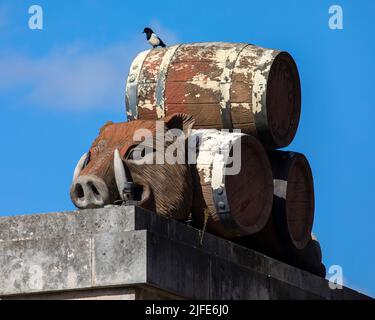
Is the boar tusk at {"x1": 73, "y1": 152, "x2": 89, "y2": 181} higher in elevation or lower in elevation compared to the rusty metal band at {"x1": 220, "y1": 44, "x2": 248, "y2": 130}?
lower

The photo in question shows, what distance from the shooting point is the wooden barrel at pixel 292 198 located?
1523 centimetres

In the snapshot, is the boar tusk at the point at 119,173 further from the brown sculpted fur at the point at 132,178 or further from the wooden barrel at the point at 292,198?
the wooden barrel at the point at 292,198

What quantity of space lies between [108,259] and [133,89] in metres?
3.80

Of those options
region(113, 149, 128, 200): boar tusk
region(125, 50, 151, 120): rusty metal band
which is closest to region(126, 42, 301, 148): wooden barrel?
region(125, 50, 151, 120): rusty metal band

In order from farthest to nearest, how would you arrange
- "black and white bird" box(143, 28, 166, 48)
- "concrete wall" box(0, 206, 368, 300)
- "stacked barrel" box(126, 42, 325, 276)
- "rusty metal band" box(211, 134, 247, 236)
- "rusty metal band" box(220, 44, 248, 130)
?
1. "black and white bird" box(143, 28, 166, 48)
2. "rusty metal band" box(220, 44, 248, 130)
3. "stacked barrel" box(126, 42, 325, 276)
4. "rusty metal band" box(211, 134, 247, 236)
5. "concrete wall" box(0, 206, 368, 300)

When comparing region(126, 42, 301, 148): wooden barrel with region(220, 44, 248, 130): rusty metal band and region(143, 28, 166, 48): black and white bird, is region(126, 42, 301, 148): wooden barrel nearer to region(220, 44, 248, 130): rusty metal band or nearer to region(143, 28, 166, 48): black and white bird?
region(220, 44, 248, 130): rusty metal band

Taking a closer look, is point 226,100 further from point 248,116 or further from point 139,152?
point 139,152

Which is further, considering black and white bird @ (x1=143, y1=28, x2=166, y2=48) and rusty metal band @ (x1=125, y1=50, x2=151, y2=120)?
black and white bird @ (x1=143, y1=28, x2=166, y2=48)

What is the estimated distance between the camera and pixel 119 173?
13.1 m

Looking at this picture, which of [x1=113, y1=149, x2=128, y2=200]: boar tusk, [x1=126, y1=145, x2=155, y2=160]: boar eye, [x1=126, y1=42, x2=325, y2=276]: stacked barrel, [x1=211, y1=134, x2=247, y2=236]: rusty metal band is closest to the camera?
[x1=113, y1=149, x2=128, y2=200]: boar tusk

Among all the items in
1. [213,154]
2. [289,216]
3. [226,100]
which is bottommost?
[289,216]

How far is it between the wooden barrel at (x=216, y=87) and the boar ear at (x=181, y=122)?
857mm

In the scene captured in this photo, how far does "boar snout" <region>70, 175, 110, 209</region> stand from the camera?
42.9 ft

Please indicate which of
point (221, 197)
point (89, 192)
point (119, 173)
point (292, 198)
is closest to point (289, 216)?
point (292, 198)
